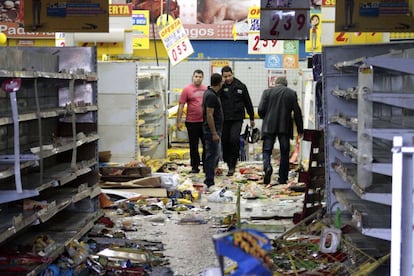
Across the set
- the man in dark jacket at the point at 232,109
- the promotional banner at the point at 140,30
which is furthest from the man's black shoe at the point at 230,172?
the promotional banner at the point at 140,30

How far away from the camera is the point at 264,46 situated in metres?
18.8

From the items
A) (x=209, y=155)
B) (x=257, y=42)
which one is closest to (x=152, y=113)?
(x=209, y=155)

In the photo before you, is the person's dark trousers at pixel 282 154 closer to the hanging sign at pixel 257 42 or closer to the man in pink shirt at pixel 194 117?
the man in pink shirt at pixel 194 117

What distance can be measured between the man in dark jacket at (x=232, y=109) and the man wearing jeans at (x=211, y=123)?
1.57m

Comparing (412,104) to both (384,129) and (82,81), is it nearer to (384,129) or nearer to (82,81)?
(384,129)

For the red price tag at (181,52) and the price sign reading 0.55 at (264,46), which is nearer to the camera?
the red price tag at (181,52)

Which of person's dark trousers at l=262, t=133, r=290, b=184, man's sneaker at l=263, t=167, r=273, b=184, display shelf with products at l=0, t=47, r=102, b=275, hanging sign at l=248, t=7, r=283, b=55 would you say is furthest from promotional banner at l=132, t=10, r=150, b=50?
display shelf with products at l=0, t=47, r=102, b=275

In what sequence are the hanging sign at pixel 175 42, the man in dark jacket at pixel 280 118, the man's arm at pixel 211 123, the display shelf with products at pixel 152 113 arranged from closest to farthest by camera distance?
the man's arm at pixel 211 123
the man in dark jacket at pixel 280 118
the display shelf with products at pixel 152 113
the hanging sign at pixel 175 42

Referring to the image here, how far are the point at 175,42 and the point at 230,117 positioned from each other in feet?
13.9

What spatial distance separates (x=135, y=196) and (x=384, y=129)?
5623 millimetres

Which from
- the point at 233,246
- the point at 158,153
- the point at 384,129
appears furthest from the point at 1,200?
the point at 158,153

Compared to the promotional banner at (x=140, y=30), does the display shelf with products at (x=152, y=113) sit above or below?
below

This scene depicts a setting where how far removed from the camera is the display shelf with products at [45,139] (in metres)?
5.71

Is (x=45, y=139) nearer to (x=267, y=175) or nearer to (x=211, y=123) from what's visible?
(x=211, y=123)
